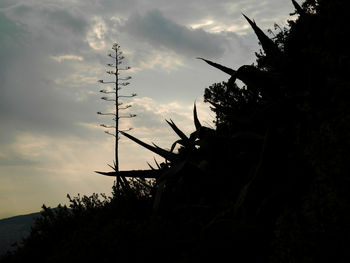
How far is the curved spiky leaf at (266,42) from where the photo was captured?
14.2 feet

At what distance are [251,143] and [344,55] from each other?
1392 mm

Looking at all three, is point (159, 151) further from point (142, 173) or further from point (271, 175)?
point (271, 175)

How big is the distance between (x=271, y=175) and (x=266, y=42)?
1.65 meters

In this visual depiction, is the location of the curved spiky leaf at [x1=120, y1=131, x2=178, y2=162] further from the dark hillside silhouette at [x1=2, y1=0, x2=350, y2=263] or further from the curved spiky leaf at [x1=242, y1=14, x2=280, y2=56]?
the curved spiky leaf at [x1=242, y1=14, x2=280, y2=56]

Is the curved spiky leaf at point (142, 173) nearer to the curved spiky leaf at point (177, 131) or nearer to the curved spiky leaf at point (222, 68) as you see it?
the curved spiky leaf at point (177, 131)

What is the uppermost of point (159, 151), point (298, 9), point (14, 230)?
point (14, 230)

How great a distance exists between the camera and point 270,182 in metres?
3.68

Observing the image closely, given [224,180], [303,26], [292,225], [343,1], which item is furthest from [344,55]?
[224,180]

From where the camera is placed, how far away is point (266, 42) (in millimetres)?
4438

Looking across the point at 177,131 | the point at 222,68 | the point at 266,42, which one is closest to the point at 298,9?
the point at 266,42

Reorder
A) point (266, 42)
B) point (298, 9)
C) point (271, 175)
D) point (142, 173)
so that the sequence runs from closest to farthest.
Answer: point (271, 175)
point (298, 9)
point (266, 42)
point (142, 173)

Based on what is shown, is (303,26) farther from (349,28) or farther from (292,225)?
(292,225)

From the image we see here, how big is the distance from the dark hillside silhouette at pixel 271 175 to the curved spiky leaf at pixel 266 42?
15 mm

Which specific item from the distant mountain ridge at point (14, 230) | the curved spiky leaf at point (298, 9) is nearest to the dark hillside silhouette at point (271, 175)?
the curved spiky leaf at point (298, 9)
